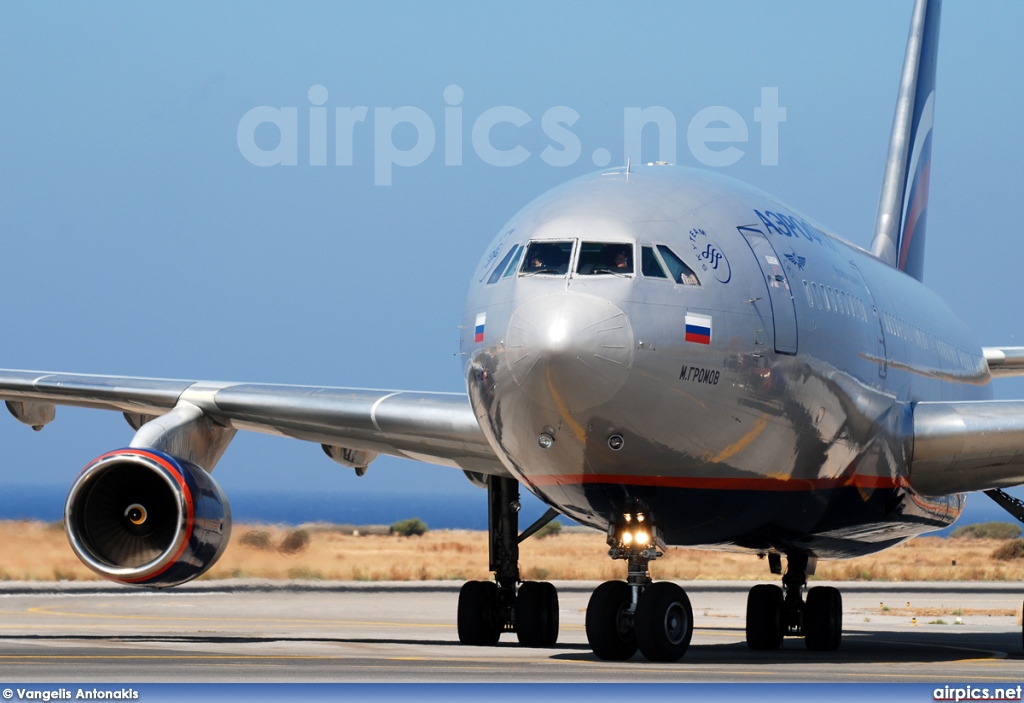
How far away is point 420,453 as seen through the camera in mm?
17547

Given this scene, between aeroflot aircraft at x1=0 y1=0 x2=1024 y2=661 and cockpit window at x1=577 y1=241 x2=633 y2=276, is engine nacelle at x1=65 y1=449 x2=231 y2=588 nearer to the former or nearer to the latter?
aeroflot aircraft at x1=0 y1=0 x2=1024 y2=661

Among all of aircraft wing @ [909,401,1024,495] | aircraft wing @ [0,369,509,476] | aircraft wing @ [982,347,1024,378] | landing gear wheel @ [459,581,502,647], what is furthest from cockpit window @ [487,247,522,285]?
aircraft wing @ [982,347,1024,378]

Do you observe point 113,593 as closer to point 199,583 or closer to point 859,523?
point 199,583

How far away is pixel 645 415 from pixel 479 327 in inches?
63.0

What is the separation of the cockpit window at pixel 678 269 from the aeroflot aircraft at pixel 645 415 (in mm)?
24

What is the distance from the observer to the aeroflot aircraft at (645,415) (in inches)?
499

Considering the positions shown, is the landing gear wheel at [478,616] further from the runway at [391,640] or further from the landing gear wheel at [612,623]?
the landing gear wheel at [612,623]

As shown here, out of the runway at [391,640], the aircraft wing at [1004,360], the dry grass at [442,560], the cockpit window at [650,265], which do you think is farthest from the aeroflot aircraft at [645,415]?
the dry grass at [442,560]

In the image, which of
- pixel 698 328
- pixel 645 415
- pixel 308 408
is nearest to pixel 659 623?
pixel 645 415

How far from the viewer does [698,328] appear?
41.7 feet

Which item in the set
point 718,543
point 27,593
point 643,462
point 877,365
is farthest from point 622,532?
point 27,593

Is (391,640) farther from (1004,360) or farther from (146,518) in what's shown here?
(1004,360)

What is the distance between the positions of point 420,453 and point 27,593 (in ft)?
49.5

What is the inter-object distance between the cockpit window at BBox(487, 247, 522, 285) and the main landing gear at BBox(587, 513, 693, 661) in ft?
7.88
